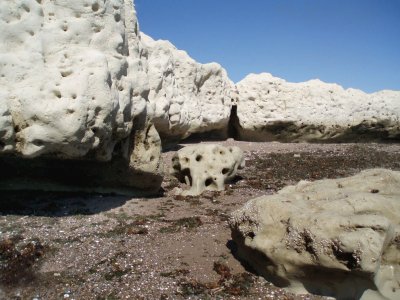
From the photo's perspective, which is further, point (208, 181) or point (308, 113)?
point (308, 113)

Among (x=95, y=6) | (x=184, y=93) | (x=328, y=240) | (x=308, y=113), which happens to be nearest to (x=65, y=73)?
(x=95, y=6)

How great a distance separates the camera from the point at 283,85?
17.1 metres

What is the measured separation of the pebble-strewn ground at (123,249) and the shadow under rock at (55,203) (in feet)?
0.05

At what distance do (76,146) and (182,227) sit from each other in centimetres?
207

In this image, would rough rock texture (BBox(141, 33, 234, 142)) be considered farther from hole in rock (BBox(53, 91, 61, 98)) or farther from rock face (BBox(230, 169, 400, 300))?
rock face (BBox(230, 169, 400, 300))

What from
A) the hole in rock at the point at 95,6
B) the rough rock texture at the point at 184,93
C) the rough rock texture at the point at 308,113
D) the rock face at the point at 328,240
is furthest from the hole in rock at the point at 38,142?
the rough rock texture at the point at 308,113

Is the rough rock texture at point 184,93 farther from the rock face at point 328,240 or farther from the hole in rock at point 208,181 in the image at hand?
the rock face at point 328,240

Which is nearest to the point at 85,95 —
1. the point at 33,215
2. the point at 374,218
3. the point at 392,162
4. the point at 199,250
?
the point at 33,215

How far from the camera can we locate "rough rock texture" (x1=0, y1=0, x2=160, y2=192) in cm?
552

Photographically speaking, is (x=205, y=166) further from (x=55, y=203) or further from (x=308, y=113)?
(x=308, y=113)

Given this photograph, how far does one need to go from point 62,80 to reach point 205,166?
402 centimetres

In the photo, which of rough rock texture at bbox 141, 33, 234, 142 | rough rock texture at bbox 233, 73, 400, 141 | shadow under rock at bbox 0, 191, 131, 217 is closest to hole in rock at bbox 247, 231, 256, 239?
shadow under rock at bbox 0, 191, 131, 217

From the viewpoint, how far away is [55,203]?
6941 mm

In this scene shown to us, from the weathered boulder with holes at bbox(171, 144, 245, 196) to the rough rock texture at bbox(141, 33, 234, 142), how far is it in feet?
5.05
